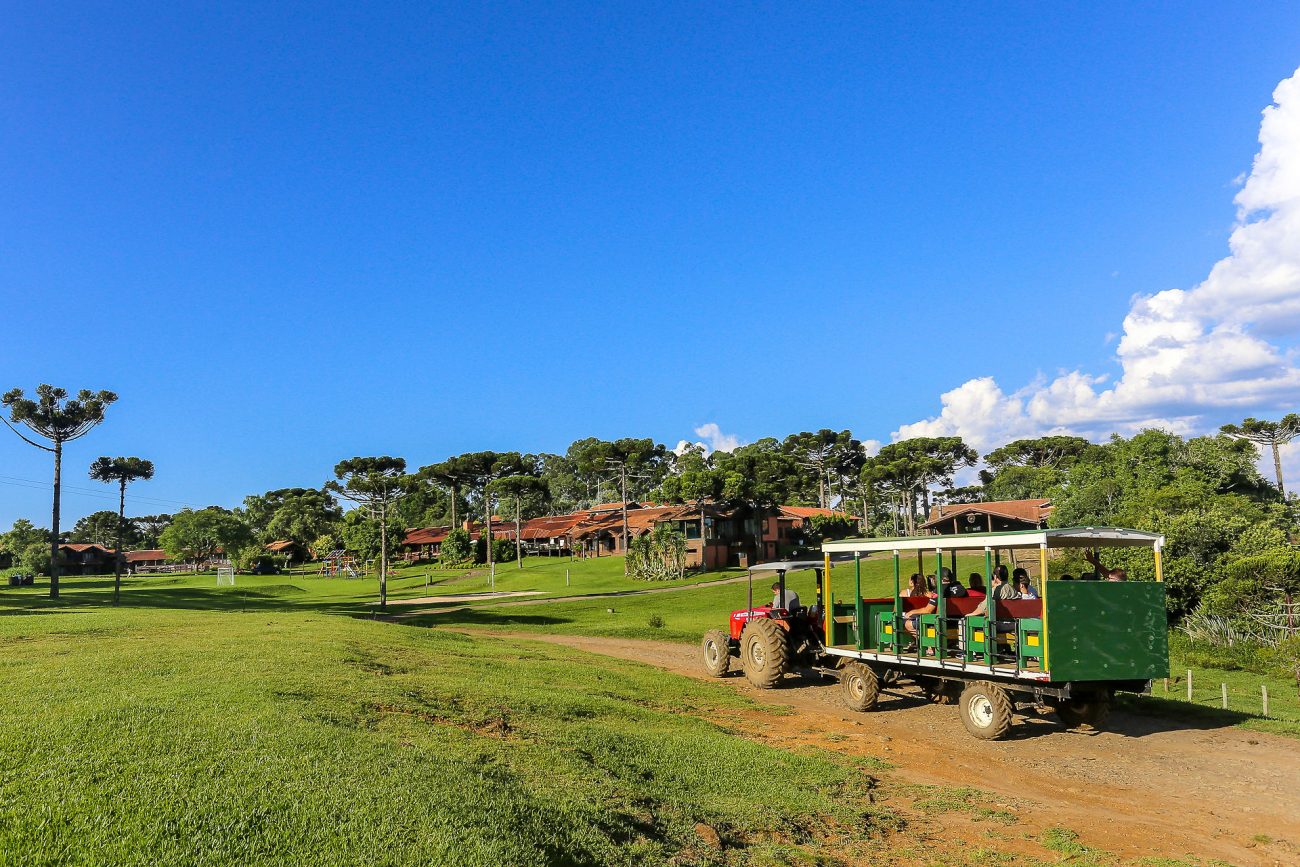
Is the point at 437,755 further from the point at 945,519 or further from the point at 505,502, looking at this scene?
the point at 505,502

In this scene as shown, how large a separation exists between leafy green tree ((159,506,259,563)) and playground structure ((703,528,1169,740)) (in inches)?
4164

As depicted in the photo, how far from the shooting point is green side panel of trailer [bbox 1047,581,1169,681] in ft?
39.3

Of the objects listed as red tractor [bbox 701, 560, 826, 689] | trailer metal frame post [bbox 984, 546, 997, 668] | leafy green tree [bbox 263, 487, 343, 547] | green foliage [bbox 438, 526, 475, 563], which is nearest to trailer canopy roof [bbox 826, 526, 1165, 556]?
trailer metal frame post [bbox 984, 546, 997, 668]

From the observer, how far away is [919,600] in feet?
49.2

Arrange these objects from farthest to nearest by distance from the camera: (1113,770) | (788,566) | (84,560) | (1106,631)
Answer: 1. (84,560)
2. (788,566)
3. (1106,631)
4. (1113,770)

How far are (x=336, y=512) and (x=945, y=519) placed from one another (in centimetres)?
10065

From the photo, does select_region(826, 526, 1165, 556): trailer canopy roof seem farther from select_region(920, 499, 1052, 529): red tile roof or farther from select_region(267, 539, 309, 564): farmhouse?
select_region(267, 539, 309, 564): farmhouse

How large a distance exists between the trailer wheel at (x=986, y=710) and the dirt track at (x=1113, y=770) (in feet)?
0.64

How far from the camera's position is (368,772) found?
787 centimetres

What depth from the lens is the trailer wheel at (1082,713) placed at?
13477mm

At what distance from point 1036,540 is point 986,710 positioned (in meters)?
3.31

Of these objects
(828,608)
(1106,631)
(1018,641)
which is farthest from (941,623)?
(828,608)

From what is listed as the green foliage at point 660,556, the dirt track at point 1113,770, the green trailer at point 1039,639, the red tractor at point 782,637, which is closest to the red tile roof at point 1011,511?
the green foliage at point 660,556

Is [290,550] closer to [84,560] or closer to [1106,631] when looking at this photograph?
[84,560]
